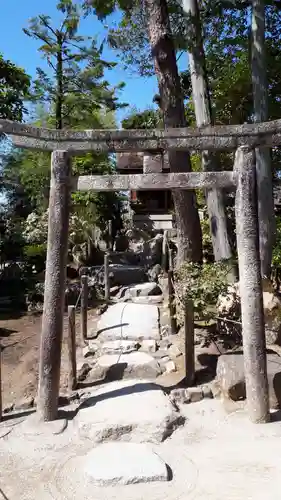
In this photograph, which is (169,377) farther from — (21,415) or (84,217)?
(84,217)

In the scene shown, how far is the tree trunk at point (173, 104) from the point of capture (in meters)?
8.67

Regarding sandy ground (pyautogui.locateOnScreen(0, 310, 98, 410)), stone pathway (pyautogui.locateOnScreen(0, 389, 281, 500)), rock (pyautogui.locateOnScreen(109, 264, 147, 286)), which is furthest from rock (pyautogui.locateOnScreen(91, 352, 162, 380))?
rock (pyautogui.locateOnScreen(109, 264, 147, 286))

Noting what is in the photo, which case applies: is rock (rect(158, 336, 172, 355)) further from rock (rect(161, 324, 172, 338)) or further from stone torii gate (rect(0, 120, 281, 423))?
stone torii gate (rect(0, 120, 281, 423))

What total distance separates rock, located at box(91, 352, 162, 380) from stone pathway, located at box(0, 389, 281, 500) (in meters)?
1.27

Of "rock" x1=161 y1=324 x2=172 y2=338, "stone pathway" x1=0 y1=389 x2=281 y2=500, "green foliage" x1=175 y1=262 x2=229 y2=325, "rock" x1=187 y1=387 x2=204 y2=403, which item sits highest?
"green foliage" x1=175 y1=262 x2=229 y2=325

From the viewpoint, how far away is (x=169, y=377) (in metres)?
6.08

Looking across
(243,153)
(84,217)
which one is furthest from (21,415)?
(84,217)

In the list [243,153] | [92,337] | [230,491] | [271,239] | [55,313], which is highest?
[243,153]

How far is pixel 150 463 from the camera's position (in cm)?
392

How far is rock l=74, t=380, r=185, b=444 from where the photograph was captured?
447cm

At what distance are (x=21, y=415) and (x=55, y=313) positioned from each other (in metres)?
1.45

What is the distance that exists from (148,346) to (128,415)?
9.15ft

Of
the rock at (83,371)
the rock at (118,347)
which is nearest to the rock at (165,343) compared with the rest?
the rock at (118,347)

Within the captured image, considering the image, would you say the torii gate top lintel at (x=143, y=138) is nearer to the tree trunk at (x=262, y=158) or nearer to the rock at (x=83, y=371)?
the tree trunk at (x=262, y=158)
